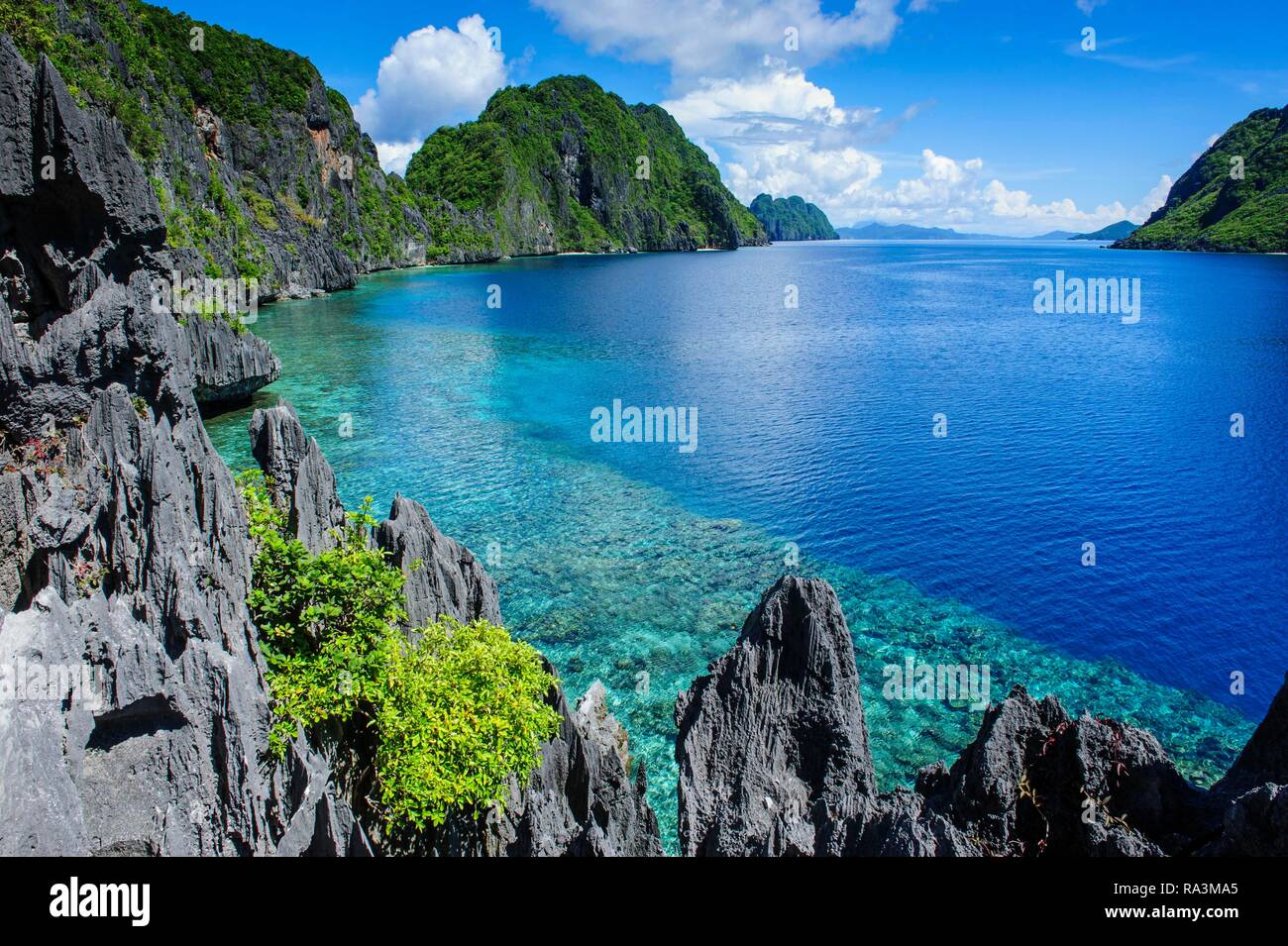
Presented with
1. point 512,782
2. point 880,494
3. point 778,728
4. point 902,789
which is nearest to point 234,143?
point 880,494

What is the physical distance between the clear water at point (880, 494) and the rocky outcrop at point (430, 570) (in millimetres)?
6324

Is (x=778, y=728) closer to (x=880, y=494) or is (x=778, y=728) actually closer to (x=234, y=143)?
(x=880, y=494)

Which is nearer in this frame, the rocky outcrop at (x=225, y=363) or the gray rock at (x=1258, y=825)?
the gray rock at (x=1258, y=825)

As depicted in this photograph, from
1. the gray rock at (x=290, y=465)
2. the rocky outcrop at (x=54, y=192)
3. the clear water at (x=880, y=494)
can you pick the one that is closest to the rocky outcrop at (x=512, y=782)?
the gray rock at (x=290, y=465)

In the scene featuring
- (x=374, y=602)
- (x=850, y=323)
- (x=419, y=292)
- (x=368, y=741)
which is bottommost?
(x=368, y=741)

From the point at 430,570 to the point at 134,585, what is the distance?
853cm

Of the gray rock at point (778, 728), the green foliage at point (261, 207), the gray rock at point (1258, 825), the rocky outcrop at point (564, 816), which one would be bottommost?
the rocky outcrop at point (564, 816)

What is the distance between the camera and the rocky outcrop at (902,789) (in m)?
11.9

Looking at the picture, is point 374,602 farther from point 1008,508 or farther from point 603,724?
point 1008,508

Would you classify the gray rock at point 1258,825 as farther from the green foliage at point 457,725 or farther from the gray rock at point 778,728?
the green foliage at point 457,725
